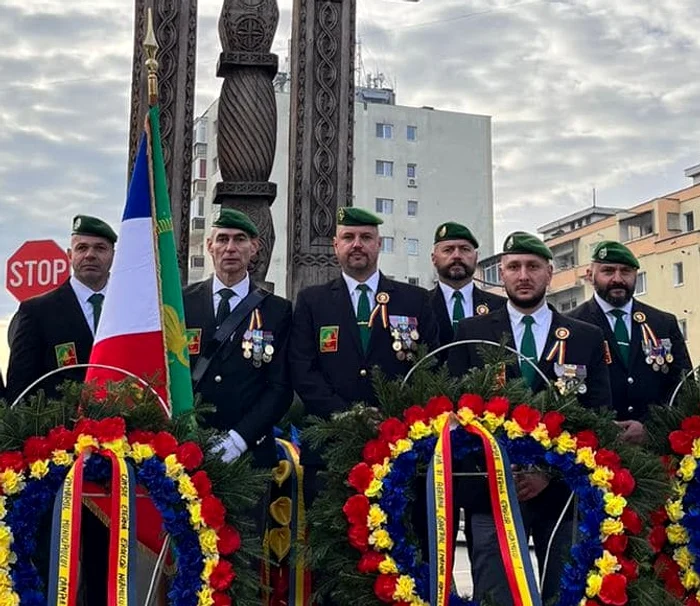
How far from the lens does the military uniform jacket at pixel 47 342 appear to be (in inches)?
198

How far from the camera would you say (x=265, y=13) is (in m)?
6.54

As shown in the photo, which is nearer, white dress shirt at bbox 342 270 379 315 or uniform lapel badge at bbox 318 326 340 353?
uniform lapel badge at bbox 318 326 340 353

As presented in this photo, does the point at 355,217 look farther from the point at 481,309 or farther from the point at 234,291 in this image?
the point at 481,309

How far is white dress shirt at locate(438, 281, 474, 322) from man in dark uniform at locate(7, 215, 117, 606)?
195cm

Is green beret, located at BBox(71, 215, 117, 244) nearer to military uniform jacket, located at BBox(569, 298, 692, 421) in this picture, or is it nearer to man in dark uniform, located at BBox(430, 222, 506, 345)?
man in dark uniform, located at BBox(430, 222, 506, 345)

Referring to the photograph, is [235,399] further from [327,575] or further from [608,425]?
[608,425]

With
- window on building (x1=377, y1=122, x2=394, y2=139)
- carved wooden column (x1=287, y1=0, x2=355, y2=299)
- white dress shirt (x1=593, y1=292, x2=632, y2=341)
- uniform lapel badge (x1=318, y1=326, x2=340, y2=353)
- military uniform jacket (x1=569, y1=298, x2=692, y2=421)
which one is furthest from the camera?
window on building (x1=377, y1=122, x2=394, y2=139)

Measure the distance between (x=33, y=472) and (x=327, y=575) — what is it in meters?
1.30

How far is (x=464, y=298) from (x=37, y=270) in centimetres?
472

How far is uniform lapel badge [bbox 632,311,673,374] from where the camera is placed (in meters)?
5.62

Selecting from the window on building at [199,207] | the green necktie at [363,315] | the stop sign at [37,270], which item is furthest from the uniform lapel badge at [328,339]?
the window on building at [199,207]

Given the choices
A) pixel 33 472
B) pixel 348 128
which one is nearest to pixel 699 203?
pixel 348 128

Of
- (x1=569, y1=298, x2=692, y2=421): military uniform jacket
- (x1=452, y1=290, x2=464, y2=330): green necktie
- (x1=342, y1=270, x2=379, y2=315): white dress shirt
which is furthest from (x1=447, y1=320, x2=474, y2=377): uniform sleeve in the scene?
(x1=569, y1=298, x2=692, y2=421): military uniform jacket

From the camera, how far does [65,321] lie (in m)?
5.13
